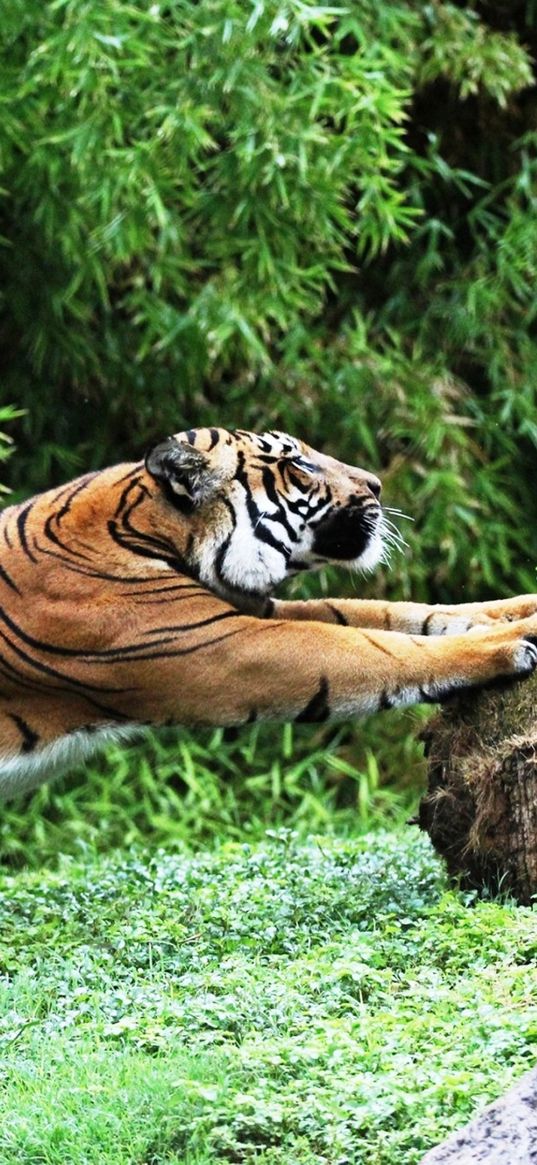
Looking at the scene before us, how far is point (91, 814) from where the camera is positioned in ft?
23.6

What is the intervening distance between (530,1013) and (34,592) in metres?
1.77

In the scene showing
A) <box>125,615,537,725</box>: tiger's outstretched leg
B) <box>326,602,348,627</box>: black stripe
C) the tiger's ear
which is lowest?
<box>326,602,348,627</box>: black stripe

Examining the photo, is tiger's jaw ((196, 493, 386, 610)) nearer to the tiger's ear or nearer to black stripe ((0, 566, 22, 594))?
the tiger's ear

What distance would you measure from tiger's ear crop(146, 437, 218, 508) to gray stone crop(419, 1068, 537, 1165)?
2103mm

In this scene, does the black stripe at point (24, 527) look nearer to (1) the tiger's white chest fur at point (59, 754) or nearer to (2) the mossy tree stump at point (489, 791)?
(1) the tiger's white chest fur at point (59, 754)

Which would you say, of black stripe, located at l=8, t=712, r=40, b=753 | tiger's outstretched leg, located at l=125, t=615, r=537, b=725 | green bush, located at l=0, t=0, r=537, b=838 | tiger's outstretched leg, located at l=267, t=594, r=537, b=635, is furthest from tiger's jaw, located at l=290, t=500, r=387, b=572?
green bush, located at l=0, t=0, r=537, b=838

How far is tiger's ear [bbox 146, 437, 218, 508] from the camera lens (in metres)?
4.21

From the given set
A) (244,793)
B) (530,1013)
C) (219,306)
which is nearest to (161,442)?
(530,1013)

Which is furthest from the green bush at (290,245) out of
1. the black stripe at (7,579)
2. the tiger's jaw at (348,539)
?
the black stripe at (7,579)

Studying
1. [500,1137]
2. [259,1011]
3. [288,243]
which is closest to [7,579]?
[259,1011]

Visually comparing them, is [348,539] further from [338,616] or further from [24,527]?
[24,527]

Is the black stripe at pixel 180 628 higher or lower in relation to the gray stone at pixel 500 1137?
lower

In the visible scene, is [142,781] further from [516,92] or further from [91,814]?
[516,92]

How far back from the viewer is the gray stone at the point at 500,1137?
2.38m
